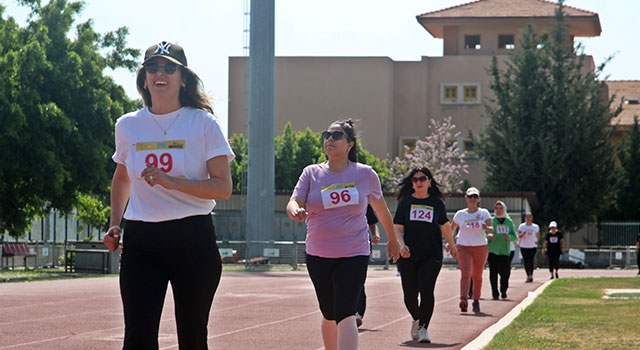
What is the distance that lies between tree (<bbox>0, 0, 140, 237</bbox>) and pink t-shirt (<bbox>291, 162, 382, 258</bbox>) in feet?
98.7

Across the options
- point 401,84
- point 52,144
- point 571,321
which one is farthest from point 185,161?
point 401,84

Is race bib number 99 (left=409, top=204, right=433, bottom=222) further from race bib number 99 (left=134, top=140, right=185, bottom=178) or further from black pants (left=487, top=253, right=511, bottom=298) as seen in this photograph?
black pants (left=487, top=253, right=511, bottom=298)

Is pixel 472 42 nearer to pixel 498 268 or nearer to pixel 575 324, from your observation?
pixel 498 268

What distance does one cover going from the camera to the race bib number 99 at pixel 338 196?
874 centimetres

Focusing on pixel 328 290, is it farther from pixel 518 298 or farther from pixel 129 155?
pixel 518 298

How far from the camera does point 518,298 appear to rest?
2264cm

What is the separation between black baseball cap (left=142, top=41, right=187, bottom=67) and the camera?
6195 mm

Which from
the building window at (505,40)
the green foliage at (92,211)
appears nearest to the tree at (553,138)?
the building window at (505,40)

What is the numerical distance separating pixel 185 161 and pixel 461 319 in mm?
10911

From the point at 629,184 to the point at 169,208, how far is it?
230 feet

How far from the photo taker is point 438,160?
254ft

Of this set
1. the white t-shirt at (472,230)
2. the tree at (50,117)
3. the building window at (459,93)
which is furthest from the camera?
the building window at (459,93)

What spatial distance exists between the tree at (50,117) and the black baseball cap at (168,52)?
32.3 m

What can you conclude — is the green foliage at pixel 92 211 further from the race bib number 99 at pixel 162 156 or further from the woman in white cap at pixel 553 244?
the race bib number 99 at pixel 162 156
